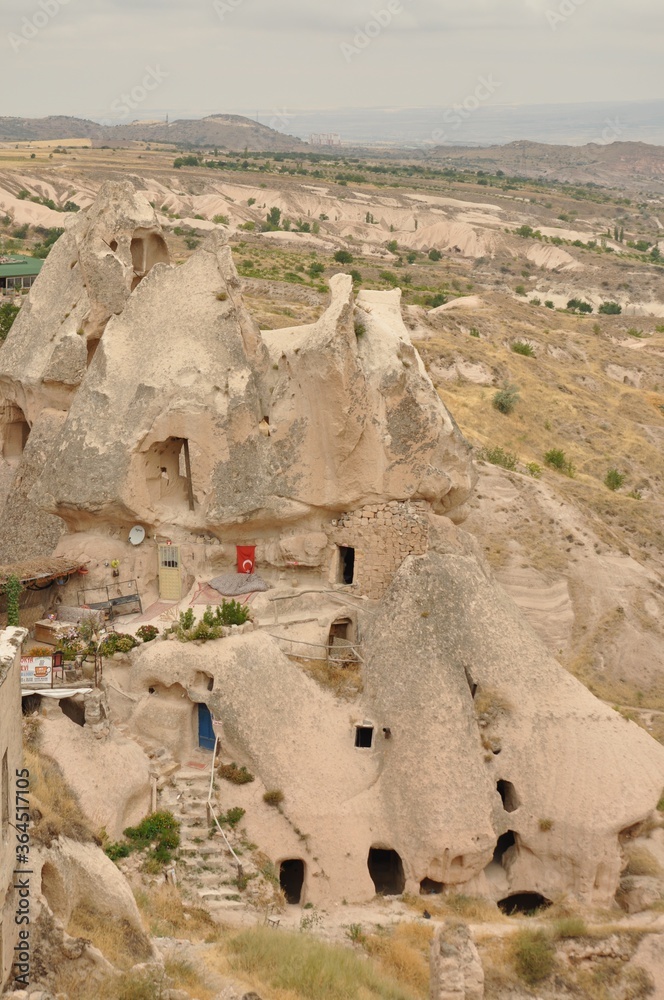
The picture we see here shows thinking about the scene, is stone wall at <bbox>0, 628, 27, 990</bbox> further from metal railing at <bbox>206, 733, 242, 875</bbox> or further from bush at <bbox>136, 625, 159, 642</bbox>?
bush at <bbox>136, 625, 159, 642</bbox>

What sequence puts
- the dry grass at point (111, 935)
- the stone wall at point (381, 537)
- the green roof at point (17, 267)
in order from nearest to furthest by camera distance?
the dry grass at point (111, 935), the stone wall at point (381, 537), the green roof at point (17, 267)

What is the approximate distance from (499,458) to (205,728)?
73.3 ft

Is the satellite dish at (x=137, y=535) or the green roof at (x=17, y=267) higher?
the green roof at (x=17, y=267)

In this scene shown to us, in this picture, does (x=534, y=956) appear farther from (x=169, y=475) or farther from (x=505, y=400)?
(x=505, y=400)

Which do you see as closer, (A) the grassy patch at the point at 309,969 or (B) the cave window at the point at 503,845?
(A) the grassy patch at the point at 309,969

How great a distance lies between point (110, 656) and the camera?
945 inches

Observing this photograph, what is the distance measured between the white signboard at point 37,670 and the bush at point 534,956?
424 inches

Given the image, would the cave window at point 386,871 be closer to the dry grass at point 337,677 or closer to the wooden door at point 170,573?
the dry grass at point 337,677

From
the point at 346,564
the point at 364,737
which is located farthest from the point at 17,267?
the point at 364,737

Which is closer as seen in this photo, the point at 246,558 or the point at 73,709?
the point at 73,709

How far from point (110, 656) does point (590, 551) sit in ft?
63.5

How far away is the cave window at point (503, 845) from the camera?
23703 millimetres

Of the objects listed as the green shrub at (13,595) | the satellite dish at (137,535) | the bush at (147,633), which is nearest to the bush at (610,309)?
the satellite dish at (137,535)

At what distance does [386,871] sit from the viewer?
77.5 feet
